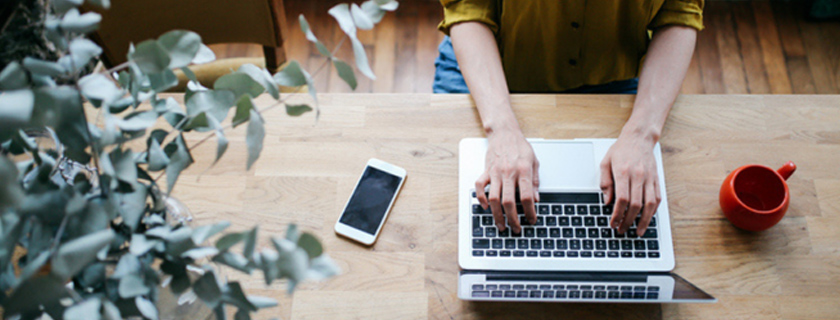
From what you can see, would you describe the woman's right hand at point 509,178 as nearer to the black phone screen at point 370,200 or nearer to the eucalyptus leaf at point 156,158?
the black phone screen at point 370,200

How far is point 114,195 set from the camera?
50cm

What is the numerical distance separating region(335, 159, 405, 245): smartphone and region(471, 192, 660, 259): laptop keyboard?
14 cm

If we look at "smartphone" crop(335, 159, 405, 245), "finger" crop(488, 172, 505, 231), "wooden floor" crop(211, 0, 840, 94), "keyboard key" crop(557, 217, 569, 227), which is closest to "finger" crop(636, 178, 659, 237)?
"keyboard key" crop(557, 217, 569, 227)

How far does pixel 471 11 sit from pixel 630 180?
46 cm

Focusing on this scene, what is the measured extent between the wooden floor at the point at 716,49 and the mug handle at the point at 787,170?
4.00ft

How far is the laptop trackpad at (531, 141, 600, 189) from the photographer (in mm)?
951

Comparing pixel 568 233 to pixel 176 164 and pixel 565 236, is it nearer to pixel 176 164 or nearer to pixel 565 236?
pixel 565 236

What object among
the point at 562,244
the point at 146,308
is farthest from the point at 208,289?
the point at 562,244

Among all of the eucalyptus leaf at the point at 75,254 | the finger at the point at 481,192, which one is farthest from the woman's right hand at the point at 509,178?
the eucalyptus leaf at the point at 75,254

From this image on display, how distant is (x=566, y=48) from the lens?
123 cm

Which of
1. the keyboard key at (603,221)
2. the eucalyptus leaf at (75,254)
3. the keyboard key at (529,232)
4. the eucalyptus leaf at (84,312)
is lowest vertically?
the keyboard key at (603,221)

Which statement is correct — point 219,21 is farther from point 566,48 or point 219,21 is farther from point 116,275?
point 116,275

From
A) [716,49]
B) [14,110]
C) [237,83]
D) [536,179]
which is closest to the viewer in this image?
[14,110]

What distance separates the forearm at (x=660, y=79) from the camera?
0.97 meters
